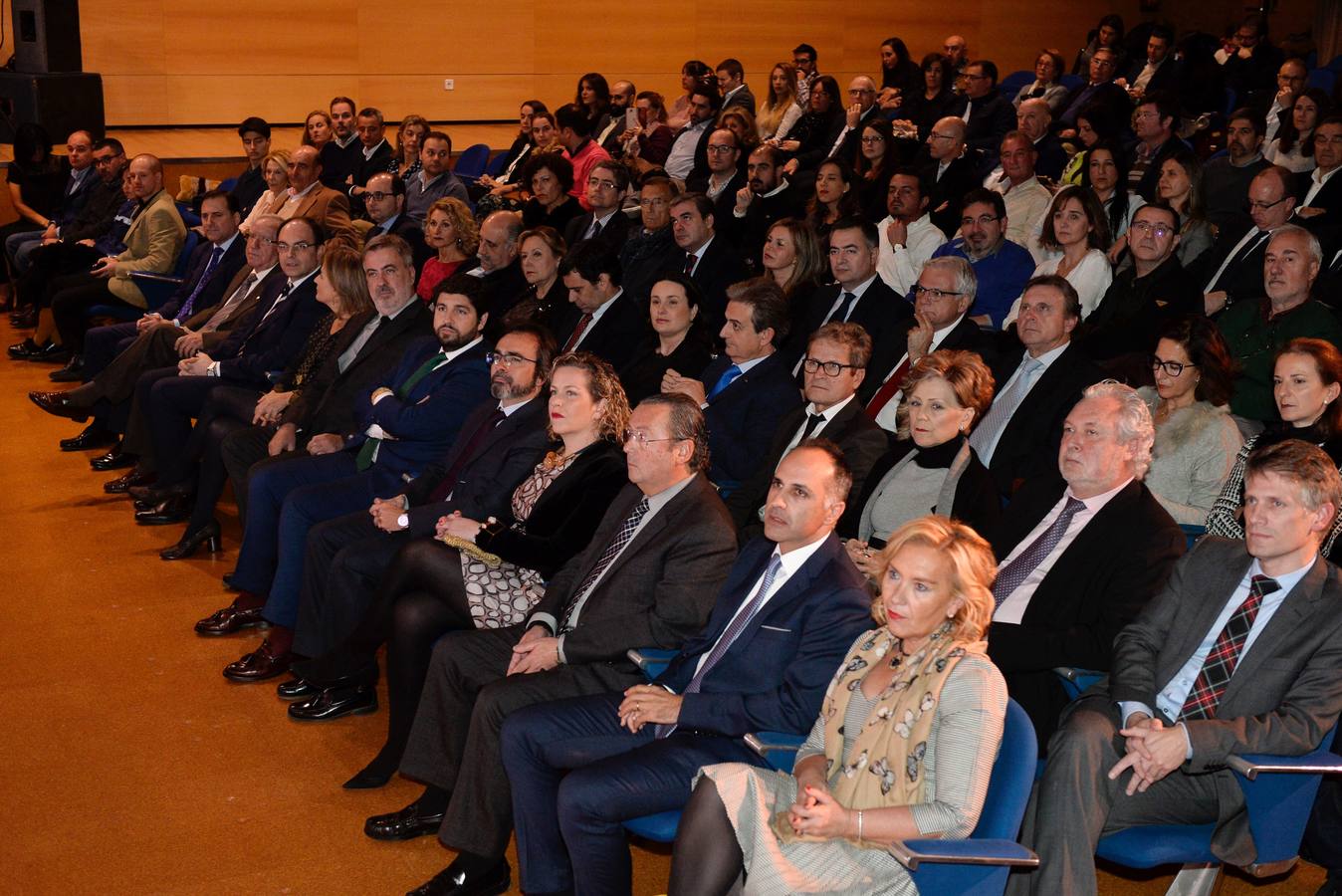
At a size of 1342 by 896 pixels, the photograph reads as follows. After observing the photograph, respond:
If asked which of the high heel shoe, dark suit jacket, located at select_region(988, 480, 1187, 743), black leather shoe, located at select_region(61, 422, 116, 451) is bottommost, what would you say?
the high heel shoe

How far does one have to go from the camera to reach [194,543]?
5.31 m

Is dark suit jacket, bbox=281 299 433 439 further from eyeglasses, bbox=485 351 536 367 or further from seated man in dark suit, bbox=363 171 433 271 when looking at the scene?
seated man in dark suit, bbox=363 171 433 271

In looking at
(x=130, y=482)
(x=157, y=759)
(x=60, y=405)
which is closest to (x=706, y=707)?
(x=157, y=759)

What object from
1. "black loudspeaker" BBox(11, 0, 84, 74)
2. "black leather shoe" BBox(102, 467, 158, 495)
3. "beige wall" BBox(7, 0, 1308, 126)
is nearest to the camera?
"black leather shoe" BBox(102, 467, 158, 495)

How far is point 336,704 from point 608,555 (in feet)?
3.84

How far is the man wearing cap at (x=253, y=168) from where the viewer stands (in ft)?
29.9

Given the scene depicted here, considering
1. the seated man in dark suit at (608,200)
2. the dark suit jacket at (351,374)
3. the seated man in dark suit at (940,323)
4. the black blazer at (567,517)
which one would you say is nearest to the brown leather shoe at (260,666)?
the dark suit jacket at (351,374)

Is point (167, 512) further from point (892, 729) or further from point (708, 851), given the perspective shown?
point (892, 729)

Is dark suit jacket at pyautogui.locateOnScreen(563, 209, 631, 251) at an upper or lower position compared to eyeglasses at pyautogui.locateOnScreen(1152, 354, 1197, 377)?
upper

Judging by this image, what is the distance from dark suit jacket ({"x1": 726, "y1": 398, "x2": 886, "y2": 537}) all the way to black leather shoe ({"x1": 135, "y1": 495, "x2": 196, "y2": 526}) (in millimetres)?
2622

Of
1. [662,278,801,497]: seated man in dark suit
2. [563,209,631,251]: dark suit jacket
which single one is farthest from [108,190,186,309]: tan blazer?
[662,278,801,497]: seated man in dark suit

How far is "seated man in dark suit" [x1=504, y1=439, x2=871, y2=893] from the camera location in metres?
2.79

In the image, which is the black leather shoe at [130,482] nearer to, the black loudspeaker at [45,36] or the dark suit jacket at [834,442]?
the dark suit jacket at [834,442]

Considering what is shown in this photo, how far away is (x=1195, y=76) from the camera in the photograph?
30.5 feet
